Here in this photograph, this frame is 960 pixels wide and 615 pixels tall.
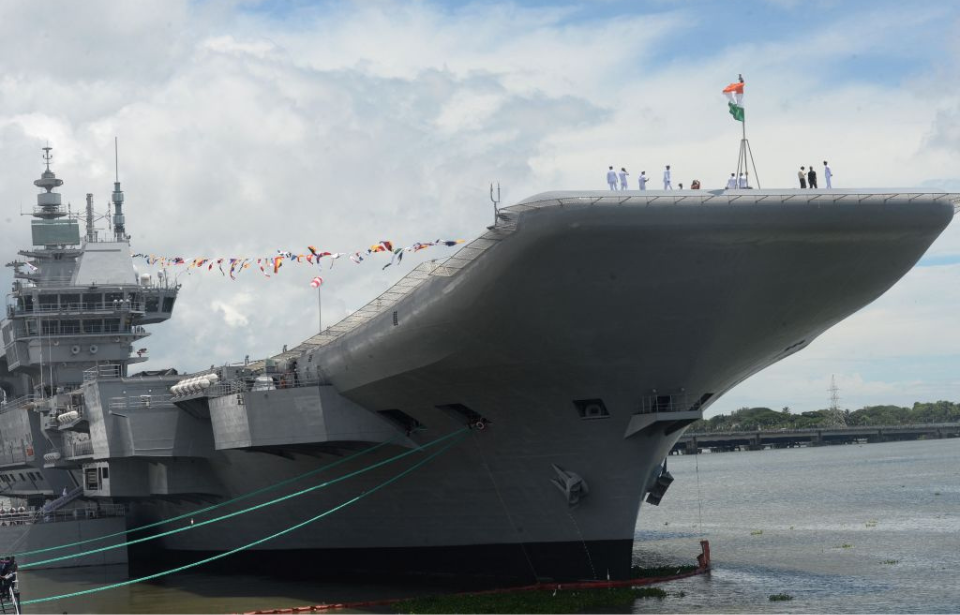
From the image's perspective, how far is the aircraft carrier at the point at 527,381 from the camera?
1903 centimetres

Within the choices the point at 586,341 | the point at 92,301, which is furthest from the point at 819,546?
the point at 92,301

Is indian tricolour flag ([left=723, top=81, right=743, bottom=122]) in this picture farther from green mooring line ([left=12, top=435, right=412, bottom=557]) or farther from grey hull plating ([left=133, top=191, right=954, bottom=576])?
green mooring line ([left=12, top=435, right=412, bottom=557])

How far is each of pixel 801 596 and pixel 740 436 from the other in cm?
12221

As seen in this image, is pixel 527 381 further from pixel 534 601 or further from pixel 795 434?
pixel 795 434

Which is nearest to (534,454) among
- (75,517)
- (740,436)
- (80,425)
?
(80,425)

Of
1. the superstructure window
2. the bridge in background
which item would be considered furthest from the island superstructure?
the bridge in background

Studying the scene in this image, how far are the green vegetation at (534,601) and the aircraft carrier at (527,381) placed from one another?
54 centimetres

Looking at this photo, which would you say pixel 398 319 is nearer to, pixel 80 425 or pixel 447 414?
pixel 447 414

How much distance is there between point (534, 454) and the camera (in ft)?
74.6

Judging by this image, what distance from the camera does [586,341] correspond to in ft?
67.0

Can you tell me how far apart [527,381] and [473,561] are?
5.23 m

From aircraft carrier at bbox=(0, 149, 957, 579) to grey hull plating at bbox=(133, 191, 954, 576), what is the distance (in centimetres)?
4

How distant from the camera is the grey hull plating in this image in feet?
62.0

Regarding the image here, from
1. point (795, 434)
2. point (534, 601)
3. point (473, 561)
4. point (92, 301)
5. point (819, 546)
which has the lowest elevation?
point (819, 546)
